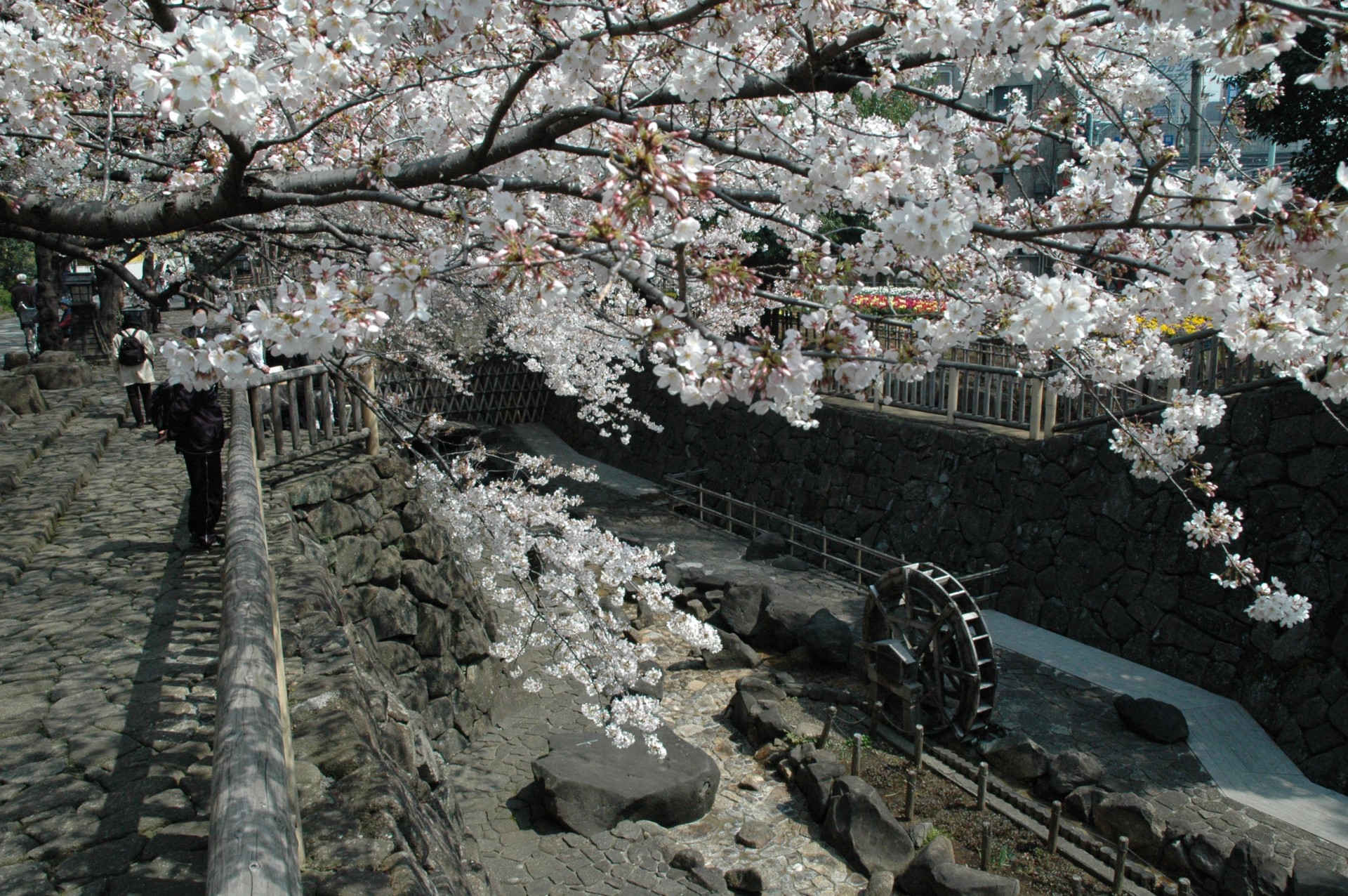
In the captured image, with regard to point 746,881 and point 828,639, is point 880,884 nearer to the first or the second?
point 746,881

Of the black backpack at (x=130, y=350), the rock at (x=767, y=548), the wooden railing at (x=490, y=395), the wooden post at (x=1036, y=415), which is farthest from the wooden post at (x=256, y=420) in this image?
the wooden railing at (x=490, y=395)

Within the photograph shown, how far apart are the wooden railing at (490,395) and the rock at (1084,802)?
1746 cm

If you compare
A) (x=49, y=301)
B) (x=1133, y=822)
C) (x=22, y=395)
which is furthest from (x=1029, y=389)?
(x=49, y=301)

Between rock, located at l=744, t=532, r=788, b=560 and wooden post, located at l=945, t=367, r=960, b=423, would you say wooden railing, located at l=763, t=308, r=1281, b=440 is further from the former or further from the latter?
rock, located at l=744, t=532, r=788, b=560

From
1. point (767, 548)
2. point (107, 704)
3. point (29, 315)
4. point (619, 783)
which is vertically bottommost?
point (619, 783)

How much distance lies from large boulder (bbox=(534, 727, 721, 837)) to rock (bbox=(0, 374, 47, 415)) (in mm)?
8813

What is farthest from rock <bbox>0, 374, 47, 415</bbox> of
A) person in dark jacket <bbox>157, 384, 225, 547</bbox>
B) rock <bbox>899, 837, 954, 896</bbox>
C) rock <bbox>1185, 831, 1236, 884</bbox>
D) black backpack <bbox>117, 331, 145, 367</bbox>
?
rock <bbox>1185, 831, 1236, 884</bbox>

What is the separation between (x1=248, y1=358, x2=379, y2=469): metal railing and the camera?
26.6 feet

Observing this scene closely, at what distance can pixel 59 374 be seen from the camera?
14.1m

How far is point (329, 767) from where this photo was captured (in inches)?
159

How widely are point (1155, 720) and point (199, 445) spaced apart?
859cm

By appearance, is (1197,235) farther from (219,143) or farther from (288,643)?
(219,143)

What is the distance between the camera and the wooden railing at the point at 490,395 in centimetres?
2244

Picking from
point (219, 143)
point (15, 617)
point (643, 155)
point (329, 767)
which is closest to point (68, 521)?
point (15, 617)
